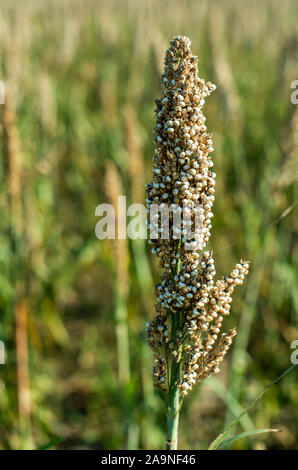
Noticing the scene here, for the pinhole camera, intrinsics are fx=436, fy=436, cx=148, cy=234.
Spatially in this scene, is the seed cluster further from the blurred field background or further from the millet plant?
the blurred field background

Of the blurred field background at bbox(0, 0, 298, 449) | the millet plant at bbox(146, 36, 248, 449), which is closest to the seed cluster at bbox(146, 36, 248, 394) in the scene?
the millet plant at bbox(146, 36, 248, 449)

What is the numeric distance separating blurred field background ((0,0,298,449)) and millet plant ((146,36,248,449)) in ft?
1.07

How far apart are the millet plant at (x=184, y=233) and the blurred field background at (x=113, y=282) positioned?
1.07 ft

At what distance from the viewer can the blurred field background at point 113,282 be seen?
2879 millimetres

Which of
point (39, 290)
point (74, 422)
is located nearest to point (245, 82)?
point (39, 290)

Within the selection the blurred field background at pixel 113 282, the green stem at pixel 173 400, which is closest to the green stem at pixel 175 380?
the green stem at pixel 173 400

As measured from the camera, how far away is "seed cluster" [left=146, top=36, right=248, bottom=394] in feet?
4.33

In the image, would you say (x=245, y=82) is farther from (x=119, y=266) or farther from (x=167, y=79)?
(x=167, y=79)

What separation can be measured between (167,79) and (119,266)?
66.7 inches

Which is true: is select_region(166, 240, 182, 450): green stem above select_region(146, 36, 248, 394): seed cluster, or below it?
below

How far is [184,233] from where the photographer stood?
136 cm

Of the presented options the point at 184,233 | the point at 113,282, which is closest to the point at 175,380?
the point at 184,233

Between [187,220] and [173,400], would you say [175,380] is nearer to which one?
[173,400]

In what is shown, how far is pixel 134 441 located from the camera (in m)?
2.63
